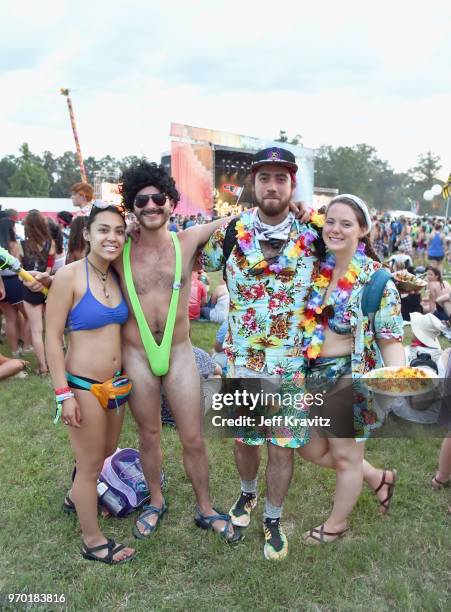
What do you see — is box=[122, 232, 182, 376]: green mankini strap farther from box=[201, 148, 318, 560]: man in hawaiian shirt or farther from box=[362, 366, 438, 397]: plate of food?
box=[362, 366, 438, 397]: plate of food

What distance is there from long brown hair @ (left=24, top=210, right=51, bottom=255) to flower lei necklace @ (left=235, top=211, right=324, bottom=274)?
384 centimetres

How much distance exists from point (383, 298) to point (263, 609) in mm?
1708

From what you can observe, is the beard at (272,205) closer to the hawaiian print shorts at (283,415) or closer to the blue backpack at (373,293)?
the blue backpack at (373,293)

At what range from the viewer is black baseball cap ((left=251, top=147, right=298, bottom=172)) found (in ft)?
8.30

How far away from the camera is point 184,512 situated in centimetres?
323

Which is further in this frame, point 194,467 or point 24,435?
point 24,435

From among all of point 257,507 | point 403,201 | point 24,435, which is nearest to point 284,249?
point 257,507

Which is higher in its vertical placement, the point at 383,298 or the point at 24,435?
the point at 383,298

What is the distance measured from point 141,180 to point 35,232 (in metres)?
3.50

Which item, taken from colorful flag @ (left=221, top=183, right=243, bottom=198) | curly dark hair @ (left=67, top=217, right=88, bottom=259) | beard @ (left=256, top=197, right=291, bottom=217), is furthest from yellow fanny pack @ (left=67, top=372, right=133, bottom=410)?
A: colorful flag @ (left=221, top=183, right=243, bottom=198)

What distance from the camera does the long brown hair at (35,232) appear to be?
570 centimetres

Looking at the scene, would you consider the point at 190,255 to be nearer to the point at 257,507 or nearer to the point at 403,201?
the point at 257,507

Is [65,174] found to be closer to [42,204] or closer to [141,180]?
[42,204]

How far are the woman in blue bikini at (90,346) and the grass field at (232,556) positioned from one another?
0.96 feet
